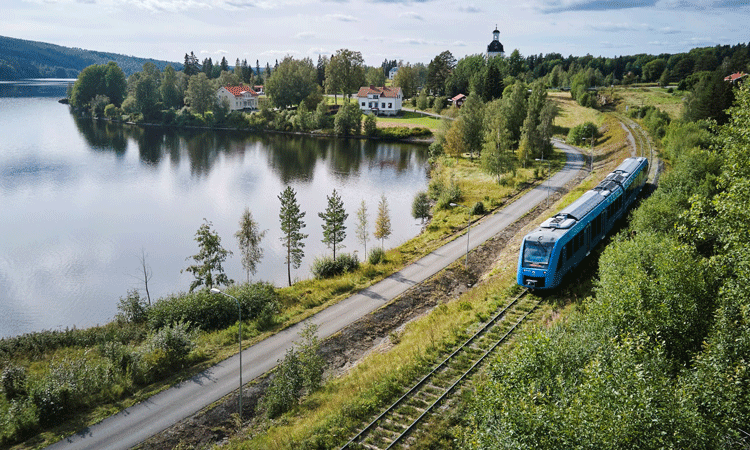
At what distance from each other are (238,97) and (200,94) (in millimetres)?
13942

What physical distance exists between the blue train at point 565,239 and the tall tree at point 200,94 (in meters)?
112

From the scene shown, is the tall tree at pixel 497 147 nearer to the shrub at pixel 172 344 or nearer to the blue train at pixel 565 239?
the blue train at pixel 565 239

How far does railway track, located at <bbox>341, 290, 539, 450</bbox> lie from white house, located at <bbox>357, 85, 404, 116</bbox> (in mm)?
109544

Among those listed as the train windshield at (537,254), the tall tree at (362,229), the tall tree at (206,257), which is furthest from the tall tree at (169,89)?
the train windshield at (537,254)

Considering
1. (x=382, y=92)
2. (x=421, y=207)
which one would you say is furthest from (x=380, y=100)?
(x=421, y=207)

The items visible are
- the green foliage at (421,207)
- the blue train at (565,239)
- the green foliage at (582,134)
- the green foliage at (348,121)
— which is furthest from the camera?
the green foliage at (348,121)

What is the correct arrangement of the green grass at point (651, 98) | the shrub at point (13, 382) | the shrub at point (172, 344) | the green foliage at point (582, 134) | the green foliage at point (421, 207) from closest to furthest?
the shrub at point (13, 382) < the shrub at point (172, 344) < the green foliage at point (421, 207) < the green foliage at point (582, 134) < the green grass at point (651, 98)

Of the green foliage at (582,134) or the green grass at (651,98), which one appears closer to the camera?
the green foliage at (582,134)

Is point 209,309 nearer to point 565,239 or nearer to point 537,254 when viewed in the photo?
point 537,254

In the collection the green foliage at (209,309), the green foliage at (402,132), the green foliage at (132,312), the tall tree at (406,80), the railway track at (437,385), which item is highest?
the tall tree at (406,80)

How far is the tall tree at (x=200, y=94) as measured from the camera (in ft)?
408

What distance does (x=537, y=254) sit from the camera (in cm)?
2677

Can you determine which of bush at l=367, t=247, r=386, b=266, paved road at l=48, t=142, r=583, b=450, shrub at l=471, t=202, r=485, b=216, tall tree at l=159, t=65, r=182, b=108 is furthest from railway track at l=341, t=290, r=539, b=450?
tall tree at l=159, t=65, r=182, b=108

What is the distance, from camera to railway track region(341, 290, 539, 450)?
60.0ft
